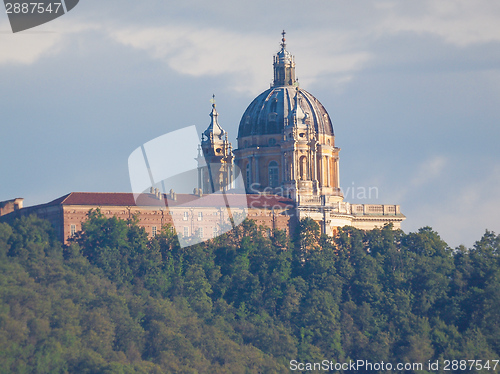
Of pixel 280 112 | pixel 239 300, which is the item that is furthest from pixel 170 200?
pixel 280 112

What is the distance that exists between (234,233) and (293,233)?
529 cm

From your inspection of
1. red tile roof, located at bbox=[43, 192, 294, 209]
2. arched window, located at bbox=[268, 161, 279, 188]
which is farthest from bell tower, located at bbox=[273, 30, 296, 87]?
red tile roof, located at bbox=[43, 192, 294, 209]

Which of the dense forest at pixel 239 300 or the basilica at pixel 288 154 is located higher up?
the basilica at pixel 288 154

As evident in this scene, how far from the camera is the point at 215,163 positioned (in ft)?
507

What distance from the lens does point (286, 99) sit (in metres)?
154

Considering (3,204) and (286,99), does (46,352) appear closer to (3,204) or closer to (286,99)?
(3,204)

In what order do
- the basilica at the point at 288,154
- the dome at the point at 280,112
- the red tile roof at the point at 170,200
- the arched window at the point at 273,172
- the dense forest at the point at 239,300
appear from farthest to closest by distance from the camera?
the dome at the point at 280,112
the arched window at the point at 273,172
the basilica at the point at 288,154
the red tile roof at the point at 170,200
the dense forest at the point at 239,300

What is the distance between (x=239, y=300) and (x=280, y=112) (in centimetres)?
2199

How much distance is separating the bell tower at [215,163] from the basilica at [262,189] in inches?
3.1

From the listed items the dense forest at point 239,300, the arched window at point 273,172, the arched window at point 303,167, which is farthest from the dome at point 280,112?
the dense forest at point 239,300

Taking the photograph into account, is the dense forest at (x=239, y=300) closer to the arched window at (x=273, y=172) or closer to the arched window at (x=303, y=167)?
the arched window at (x=303, y=167)

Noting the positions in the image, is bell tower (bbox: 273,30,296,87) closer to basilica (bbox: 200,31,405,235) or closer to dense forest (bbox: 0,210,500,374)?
basilica (bbox: 200,31,405,235)

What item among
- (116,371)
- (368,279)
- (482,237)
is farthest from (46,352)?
(482,237)

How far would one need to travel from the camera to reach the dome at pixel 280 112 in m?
153
